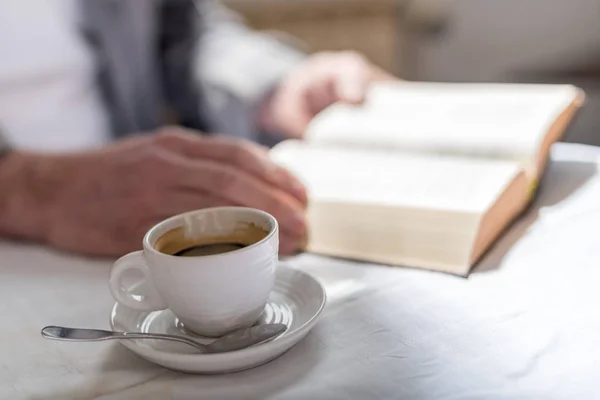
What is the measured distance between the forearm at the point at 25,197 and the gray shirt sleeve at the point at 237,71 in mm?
392

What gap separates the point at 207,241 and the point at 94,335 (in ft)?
0.30

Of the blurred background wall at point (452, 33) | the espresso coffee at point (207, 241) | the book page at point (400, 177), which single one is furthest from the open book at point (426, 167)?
the blurred background wall at point (452, 33)

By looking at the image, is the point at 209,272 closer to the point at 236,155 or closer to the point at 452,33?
the point at 236,155

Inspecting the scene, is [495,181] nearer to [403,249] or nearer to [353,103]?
[403,249]

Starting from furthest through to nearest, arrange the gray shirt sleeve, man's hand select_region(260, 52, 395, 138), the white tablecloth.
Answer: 1. the gray shirt sleeve
2. man's hand select_region(260, 52, 395, 138)
3. the white tablecloth

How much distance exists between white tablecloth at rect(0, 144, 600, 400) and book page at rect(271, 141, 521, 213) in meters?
0.05

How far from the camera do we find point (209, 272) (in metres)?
0.38

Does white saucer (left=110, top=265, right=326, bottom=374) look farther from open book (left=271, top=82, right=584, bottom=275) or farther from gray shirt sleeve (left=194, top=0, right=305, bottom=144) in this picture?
gray shirt sleeve (left=194, top=0, right=305, bottom=144)

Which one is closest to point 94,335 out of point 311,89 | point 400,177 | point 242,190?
point 242,190

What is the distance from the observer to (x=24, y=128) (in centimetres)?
86

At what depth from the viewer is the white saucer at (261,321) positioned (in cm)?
37

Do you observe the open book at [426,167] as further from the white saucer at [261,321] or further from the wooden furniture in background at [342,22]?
the wooden furniture in background at [342,22]

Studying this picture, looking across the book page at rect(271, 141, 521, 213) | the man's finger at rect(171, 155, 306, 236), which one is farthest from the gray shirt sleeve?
the man's finger at rect(171, 155, 306, 236)

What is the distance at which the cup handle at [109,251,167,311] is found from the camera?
426 millimetres
